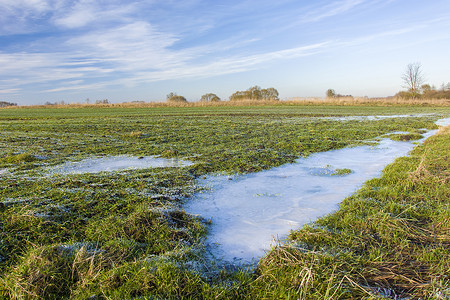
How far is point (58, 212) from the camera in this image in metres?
4.20

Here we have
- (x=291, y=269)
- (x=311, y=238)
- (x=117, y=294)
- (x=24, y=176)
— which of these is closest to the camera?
(x=117, y=294)

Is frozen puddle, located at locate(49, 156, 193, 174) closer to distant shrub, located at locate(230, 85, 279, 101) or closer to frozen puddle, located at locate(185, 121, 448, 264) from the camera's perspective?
frozen puddle, located at locate(185, 121, 448, 264)

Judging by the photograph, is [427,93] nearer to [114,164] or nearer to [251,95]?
[251,95]

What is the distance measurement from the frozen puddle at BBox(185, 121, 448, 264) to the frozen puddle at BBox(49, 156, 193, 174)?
1.92 meters

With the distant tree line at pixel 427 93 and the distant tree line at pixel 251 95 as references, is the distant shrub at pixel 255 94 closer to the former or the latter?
the distant tree line at pixel 251 95

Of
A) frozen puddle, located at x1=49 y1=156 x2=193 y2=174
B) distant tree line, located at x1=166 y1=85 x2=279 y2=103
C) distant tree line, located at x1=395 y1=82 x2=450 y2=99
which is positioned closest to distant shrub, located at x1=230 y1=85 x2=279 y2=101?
distant tree line, located at x1=166 y1=85 x2=279 y2=103

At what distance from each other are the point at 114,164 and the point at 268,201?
4736 millimetres

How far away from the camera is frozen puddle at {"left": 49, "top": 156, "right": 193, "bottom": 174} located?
274 inches

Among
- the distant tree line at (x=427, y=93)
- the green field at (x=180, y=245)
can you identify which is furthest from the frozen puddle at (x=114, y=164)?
the distant tree line at (x=427, y=93)

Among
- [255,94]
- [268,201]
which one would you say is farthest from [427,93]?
[268,201]

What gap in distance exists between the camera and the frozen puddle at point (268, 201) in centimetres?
359

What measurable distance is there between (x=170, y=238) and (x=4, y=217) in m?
2.55

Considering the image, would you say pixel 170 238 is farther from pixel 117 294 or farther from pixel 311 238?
pixel 311 238

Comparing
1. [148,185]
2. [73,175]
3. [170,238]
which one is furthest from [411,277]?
[73,175]
